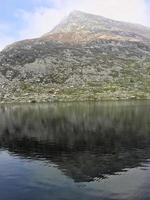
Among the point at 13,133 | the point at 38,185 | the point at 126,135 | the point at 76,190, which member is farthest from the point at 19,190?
the point at 13,133

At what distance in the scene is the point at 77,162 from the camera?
76625 millimetres

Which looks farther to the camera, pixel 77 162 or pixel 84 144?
pixel 84 144

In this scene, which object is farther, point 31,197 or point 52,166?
point 52,166

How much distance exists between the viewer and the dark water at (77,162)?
55375 mm

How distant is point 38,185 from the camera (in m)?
59.9

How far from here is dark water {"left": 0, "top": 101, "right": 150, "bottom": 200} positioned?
2180 inches

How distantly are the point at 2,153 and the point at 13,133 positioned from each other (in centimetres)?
3818

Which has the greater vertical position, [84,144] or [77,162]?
[77,162]

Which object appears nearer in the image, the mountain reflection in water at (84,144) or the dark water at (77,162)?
the dark water at (77,162)

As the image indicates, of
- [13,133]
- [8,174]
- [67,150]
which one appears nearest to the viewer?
[8,174]

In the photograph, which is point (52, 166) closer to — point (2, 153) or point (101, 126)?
point (2, 153)

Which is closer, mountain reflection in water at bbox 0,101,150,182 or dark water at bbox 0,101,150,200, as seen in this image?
dark water at bbox 0,101,150,200

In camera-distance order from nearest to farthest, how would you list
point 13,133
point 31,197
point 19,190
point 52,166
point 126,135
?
point 31,197, point 19,190, point 52,166, point 126,135, point 13,133

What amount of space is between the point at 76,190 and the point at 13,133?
257ft
